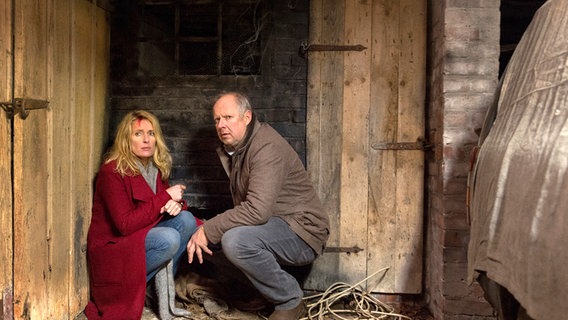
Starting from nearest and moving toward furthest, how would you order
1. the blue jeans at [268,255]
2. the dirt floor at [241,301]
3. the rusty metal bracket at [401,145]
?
the blue jeans at [268,255]
the dirt floor at [241,301]
the rusty metal bracket at [401,145]

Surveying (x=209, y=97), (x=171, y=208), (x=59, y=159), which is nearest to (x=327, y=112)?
(x=209, y=97)

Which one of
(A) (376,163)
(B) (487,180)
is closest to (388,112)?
(A) (376,163)

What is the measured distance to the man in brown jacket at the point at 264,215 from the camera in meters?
2.45

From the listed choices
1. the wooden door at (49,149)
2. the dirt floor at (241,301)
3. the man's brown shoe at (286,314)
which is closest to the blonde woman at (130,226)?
the wooden door at (49,149)

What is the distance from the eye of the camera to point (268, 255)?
2465 millimetres

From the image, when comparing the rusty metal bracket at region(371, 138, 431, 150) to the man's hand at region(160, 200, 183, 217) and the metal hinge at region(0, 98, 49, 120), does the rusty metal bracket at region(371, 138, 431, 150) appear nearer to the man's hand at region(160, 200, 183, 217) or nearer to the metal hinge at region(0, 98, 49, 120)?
the man's hand at region(160, 200, 183, 217)

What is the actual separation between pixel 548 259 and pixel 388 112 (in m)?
1.87

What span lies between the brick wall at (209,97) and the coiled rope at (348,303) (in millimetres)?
837

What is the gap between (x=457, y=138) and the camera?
235 centimetres

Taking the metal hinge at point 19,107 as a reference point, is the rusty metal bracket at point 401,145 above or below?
below

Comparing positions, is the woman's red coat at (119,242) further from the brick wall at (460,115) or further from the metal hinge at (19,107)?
the brick wall at (460,115)

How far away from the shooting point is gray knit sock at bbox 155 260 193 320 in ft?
8.46

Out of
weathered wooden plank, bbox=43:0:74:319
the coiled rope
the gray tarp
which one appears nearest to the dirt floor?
the coiled rope

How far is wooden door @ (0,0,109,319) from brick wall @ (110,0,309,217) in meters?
0.19
